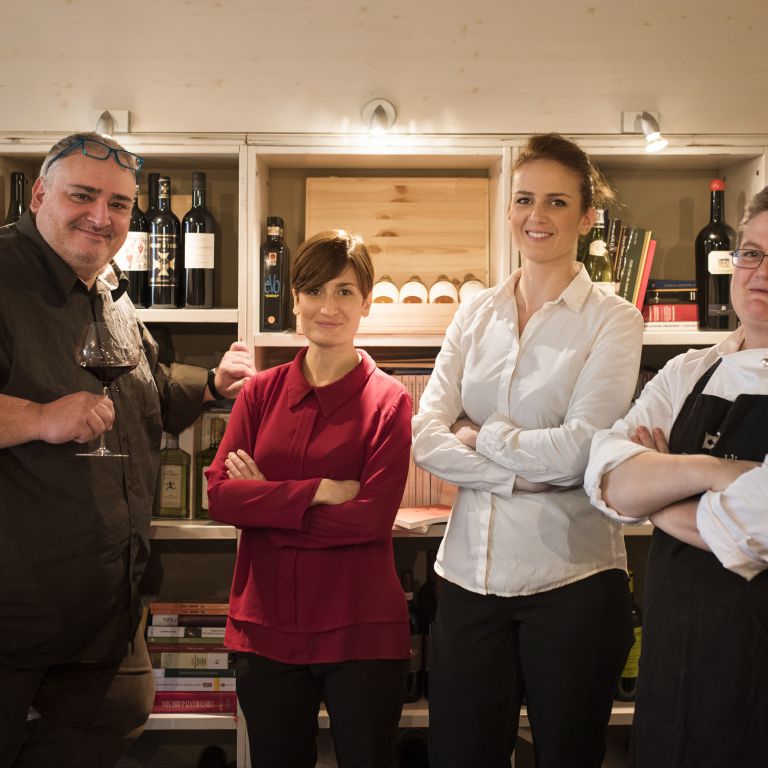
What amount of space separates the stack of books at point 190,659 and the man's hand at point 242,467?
0.84 m

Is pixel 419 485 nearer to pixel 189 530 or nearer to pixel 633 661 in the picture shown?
pixel 189 530

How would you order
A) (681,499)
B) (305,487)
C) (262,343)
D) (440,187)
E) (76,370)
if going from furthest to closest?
1. (440,187)
2. (262,343)
3. (76,370)
4. (305,487)
5. (681,499)

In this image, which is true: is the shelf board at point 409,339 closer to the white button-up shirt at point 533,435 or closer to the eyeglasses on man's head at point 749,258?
the white button-up shirt at point 533,435

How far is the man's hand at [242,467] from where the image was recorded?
2039mm

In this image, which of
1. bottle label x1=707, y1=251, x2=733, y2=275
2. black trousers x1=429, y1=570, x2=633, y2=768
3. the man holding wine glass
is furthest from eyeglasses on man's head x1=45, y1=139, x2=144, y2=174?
bottle label x1=707, y1=251, x2=733, y2=275

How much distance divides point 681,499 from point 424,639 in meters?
1.50

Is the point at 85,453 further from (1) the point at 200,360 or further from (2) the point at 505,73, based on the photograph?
(2) the point at 505,73

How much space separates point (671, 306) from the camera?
2.71 meters

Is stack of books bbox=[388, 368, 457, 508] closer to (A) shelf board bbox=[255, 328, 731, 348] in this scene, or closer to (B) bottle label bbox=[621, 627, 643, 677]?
(A) shelf board bbox=[255, 328, 731, 348]

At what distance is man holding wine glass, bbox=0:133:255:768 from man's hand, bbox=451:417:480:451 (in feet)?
2.59

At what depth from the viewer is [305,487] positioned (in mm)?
1954

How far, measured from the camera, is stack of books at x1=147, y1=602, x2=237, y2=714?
267 centimetres

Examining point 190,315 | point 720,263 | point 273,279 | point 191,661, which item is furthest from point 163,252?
point 720,263

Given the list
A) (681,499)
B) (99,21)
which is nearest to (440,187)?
(99,21)
